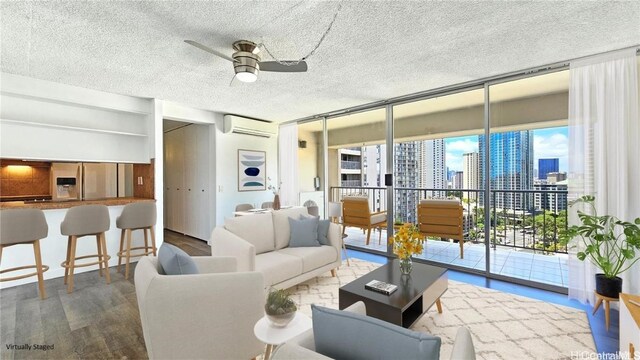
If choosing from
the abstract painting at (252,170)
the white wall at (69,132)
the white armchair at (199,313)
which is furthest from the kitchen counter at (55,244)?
the white armchair at (199,313)

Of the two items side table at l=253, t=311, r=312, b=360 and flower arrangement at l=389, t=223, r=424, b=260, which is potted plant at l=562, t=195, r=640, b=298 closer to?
flower arrangement at l=389, t=223, r=424, b=260

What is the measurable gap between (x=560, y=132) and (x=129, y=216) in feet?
18.1

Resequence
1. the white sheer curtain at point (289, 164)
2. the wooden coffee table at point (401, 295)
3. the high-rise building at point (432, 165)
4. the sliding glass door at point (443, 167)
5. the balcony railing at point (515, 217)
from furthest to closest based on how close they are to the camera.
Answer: the white sheer curtain at point (289, 164), the high-rise building at point (432, 165), the sliding glass door at point (443, 167), the balcony railing at point (515, 217), the wooden coffee table at point (401, 295)

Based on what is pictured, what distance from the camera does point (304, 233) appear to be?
3354mm

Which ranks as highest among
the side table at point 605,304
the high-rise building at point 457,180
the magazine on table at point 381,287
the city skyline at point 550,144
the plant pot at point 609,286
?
the city skyline at point 550,144

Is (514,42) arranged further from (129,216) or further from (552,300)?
(129,216)

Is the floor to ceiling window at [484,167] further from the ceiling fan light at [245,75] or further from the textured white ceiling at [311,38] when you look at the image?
the ceiling fan light at [245,75]

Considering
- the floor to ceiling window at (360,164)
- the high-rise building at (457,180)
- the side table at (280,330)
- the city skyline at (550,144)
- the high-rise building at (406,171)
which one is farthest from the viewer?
the floor to ceiling window at (360,164)

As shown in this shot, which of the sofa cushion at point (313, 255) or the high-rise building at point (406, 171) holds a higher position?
the high-rise building at point (406, 171)

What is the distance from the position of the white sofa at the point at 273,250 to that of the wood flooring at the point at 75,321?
0.98m

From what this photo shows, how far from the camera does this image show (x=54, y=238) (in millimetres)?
3549

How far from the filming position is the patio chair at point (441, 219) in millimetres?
4027

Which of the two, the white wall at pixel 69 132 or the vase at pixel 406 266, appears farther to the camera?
the white wall at pixel 69 132

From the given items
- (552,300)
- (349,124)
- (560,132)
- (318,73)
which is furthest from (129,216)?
(560,132)
